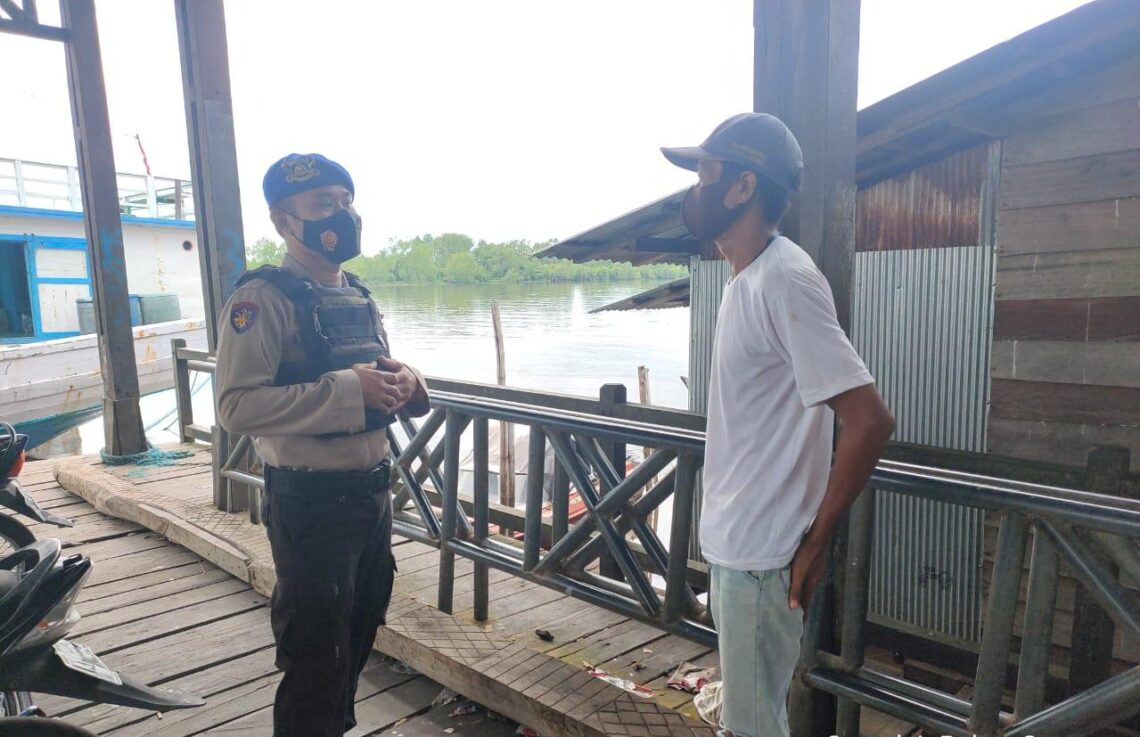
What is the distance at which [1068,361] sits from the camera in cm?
362

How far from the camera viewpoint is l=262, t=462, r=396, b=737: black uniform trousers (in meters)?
2.02

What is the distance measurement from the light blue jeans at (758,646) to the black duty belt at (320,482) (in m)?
1.04

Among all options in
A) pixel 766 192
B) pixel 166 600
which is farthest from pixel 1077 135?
pixel 166 600

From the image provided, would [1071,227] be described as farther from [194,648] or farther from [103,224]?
[103,224]

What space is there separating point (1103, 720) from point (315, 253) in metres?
2.11

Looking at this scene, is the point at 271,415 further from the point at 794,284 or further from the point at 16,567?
the point at 794,284

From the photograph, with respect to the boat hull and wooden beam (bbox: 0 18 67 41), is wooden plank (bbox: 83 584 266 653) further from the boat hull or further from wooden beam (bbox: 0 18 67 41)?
the boat hull

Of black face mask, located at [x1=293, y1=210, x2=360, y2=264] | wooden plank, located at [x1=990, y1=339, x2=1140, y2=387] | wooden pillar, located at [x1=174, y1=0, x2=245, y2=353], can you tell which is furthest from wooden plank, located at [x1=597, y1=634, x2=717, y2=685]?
wooden pillar, located at [x1=174, y1=0, x2=245, y2=353]

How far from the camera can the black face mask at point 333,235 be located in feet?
6.79

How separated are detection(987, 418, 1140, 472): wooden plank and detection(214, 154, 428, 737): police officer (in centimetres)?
296

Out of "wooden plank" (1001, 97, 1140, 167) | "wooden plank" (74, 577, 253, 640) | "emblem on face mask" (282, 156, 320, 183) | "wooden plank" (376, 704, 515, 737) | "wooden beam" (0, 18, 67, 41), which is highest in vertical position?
"wooden beam" (0, 18, 67, 41)

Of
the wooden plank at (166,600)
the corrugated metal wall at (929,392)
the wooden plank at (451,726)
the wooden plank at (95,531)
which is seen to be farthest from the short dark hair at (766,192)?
the wooden plank at (95,531)

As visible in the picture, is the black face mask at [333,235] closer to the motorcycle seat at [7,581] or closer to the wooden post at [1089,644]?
the motorcycle seat at [7,581]

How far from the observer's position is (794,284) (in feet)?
4.59
